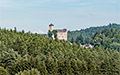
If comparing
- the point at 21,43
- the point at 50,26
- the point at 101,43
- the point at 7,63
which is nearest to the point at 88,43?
the point at 101,43

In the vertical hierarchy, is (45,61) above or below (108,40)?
above

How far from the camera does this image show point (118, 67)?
61469 millimetres

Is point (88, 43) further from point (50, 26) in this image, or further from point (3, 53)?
point (3, 53)

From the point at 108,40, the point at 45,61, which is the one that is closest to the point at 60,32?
the point at 108,40

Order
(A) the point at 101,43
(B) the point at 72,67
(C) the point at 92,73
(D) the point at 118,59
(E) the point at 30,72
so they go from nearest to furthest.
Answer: (E) the point at 30,72, (B) the point at 72,67, (C) the point at 92,73, (D) the point at 118,59, (A) the point at 101,43

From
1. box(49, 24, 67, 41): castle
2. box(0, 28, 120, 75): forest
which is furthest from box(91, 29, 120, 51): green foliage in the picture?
box(0, 28, 120, 75): forest

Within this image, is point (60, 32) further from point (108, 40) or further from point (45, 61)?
point (45, 61)

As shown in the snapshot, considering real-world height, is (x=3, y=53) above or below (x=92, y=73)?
above

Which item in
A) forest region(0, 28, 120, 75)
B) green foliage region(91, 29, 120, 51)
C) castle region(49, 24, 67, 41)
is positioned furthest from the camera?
green foliage region(91, 29, 120, 51)

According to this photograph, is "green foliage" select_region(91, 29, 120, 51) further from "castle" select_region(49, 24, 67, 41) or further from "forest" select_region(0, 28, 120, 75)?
"forest" select_region(0, 28, 120, 75)

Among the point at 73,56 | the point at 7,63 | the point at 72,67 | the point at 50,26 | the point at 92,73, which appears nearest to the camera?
the point at 7,63

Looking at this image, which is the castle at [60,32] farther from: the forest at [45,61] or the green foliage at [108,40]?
the forest at [45,61]

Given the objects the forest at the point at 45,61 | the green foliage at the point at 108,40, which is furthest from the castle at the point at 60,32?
the forest at the point at 45,61

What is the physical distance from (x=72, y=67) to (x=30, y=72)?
15.3m
